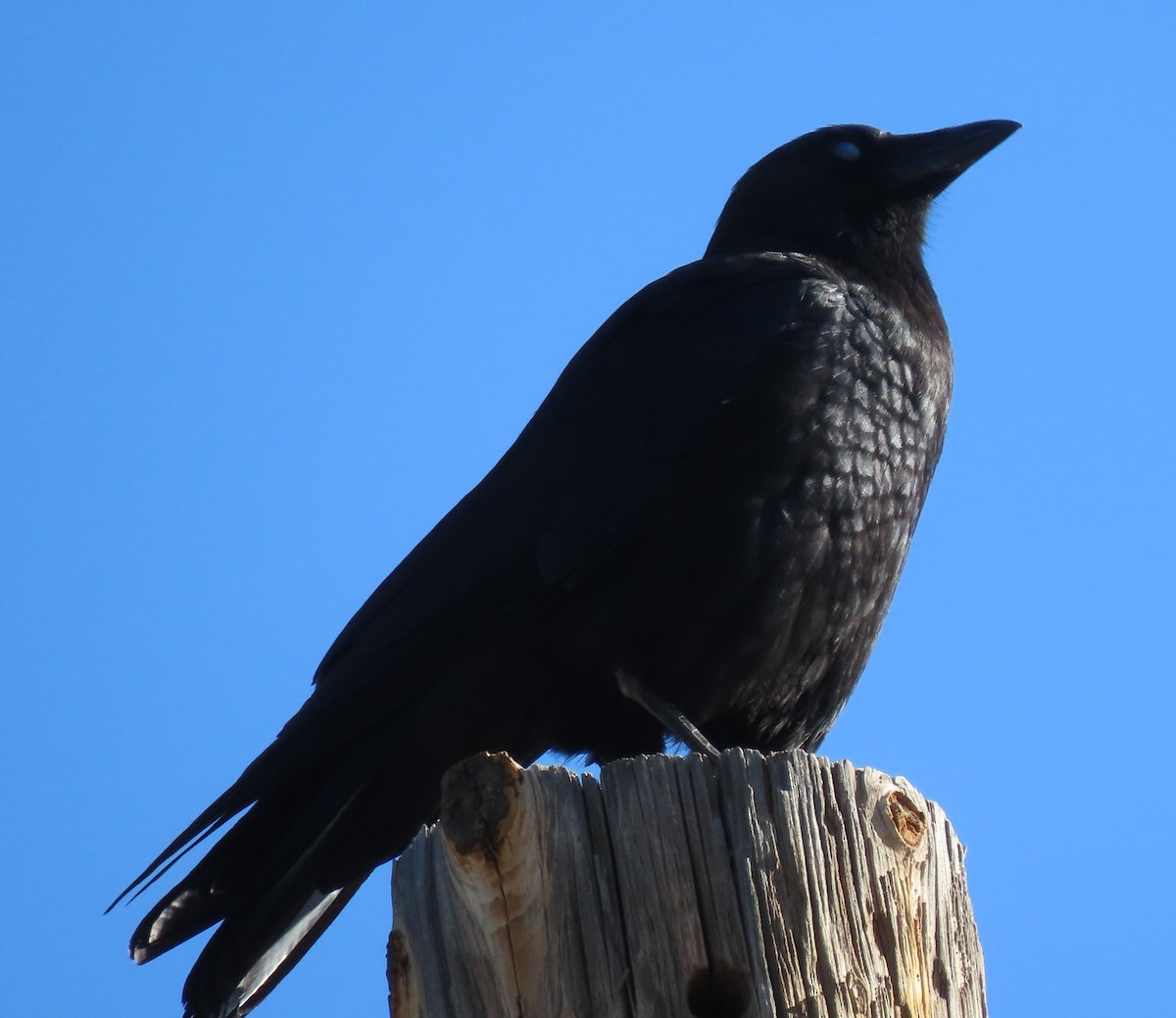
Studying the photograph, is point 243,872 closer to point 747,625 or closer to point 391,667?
point 391,667

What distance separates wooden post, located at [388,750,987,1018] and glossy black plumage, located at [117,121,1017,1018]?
1205 millimetres

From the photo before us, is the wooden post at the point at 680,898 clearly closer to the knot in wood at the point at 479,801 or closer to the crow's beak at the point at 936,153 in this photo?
the knot in wood at the point at 479,801

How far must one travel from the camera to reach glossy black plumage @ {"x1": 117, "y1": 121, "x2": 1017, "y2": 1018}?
12.3ft

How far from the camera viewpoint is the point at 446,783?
8.29 feet

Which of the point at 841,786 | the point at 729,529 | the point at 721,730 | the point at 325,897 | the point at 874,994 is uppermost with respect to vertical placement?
the point at 729,529

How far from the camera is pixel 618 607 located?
388 centimetres

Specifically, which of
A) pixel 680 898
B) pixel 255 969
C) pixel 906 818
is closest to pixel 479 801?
pixel 680 898

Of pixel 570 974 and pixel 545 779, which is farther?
pixel 545 779

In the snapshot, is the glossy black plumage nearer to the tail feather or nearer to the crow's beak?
the tail feather

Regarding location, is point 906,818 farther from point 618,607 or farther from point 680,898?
point 618,607

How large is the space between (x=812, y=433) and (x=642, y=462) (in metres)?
0.45

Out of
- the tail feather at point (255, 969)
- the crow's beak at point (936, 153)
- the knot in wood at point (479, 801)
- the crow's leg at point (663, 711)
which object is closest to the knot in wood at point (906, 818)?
the knot in wood at point (479, 801)

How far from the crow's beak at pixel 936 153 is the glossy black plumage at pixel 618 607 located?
1.13m

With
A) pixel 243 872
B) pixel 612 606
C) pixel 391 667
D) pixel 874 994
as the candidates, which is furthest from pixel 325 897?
pixel 874 994
